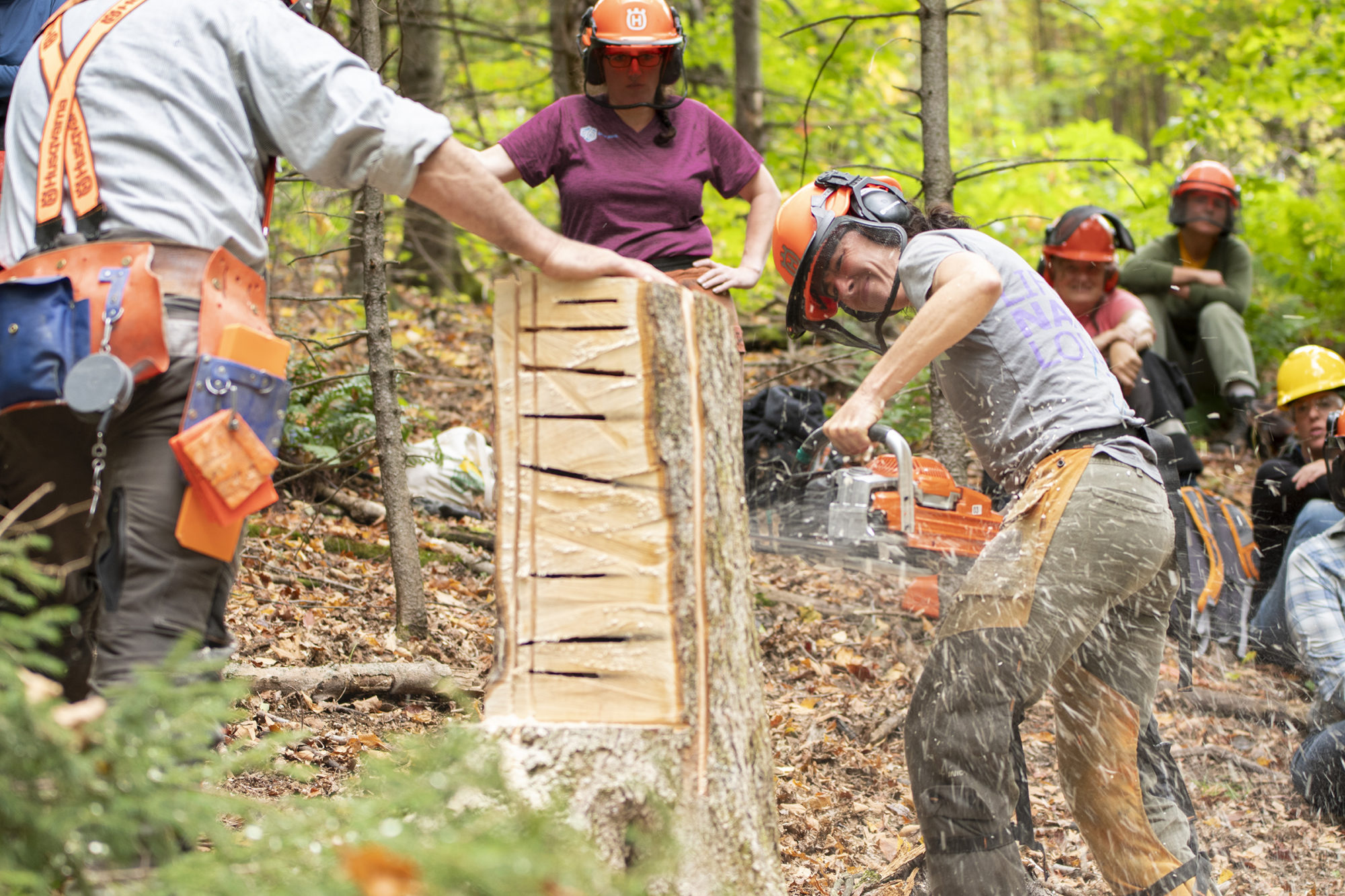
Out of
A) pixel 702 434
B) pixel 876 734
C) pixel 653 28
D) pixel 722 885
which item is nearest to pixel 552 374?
pixel 702 434

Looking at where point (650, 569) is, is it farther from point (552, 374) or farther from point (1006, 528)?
point (1006, 528)

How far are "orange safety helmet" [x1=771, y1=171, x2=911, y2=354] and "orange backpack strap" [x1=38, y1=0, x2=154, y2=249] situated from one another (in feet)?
5.63

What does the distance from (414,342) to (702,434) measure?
574cm

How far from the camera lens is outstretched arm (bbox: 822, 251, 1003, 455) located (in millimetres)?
2631

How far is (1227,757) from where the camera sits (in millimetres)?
4375

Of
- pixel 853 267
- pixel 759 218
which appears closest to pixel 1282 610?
pixel 759 218

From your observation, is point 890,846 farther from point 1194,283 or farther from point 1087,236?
point 1194,283

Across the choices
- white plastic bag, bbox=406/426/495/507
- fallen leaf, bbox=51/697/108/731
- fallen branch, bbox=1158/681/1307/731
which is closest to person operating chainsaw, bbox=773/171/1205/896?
fallen leaf, bbox=51/697/108/731

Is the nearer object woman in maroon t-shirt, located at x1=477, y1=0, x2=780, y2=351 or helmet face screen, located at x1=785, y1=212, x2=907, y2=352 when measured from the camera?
helmet face screen, located at x1=785, y1=212, x2=907, y2=352

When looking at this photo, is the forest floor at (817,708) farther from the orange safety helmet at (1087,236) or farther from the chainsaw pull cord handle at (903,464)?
the orange safety helmet at (1087,236)

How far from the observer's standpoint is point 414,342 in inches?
299

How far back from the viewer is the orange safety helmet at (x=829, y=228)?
2.96 m

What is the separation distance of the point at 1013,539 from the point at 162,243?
203cm

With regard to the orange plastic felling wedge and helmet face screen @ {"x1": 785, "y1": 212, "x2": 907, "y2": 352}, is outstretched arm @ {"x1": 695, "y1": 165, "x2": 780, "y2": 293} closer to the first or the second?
helmet face screen @ {"x1": 785, "y1": 212, "x2": 907, "y2": 352}
